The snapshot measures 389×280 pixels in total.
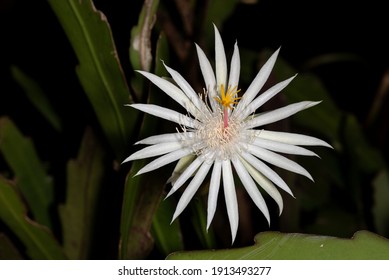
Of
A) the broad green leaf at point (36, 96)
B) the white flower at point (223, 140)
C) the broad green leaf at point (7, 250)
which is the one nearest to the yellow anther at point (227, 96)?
the white flower at point (223, 140)

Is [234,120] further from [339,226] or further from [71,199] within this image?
[339,226]

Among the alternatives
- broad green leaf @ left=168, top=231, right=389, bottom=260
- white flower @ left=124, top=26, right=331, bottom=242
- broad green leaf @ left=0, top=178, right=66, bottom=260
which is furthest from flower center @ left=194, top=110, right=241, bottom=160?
broad green leaf @ left=0, top=178, right=66, bottom=260

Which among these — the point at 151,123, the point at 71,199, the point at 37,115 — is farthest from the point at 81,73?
the point at 37,115

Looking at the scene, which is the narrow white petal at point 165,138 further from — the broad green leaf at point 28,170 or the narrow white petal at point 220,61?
the broad green leaf at point 28,170

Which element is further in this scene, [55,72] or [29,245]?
[55,72]

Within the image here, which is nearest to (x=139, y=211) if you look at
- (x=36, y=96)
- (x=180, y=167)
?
(x=180, y=167)

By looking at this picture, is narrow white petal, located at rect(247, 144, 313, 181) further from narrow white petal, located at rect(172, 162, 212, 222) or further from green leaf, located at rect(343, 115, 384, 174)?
green leaf, located at rect(343, 115, 384, 174)
